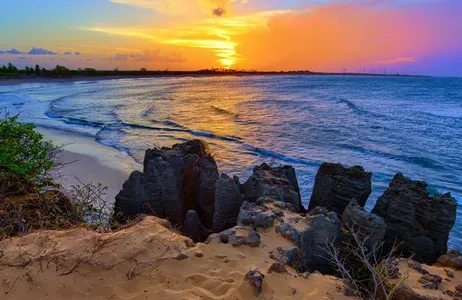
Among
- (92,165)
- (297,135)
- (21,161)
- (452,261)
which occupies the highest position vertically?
(21,161)

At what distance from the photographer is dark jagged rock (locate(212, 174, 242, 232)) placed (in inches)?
275

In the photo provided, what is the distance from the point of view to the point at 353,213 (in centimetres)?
609

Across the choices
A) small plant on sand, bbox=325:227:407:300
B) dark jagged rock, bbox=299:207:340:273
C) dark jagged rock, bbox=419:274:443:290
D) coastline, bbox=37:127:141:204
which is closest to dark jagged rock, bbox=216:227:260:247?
dark jagged rock, bbox=299:207:340:273

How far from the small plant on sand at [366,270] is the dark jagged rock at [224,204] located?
80.6 inches

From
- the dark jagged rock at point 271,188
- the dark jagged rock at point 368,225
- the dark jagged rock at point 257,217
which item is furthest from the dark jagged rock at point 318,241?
the dark jagged rock at point 271,188

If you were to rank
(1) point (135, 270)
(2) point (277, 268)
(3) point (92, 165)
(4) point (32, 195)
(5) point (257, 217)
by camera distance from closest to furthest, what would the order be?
(1) point (135, 270)
(2) point (277, 268)
(5) point (257, 217)
(4) point (32, 195)
(3) point (92, 165)

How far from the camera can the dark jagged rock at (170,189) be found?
24.4 feet

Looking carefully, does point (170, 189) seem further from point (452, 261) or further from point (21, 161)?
point (452, 261)

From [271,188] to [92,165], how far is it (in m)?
9.76

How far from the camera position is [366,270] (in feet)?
18.9

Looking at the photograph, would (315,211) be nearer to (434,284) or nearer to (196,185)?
(434,284)

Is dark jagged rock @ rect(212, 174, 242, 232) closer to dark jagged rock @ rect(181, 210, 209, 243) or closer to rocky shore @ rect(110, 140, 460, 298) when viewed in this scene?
rocky shore @ rect(110, 140, 460, 298)

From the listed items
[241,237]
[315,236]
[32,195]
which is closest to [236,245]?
[241,237]

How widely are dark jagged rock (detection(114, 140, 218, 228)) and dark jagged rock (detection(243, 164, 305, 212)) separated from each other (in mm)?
911
